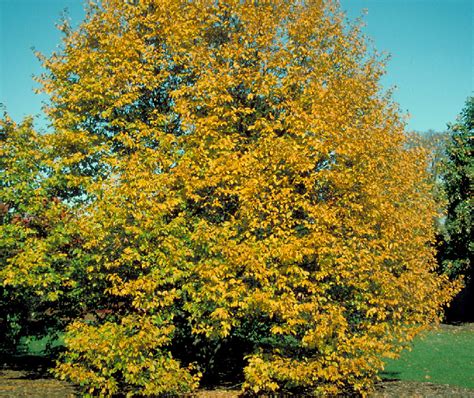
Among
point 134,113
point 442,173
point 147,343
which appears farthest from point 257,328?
point 442,173

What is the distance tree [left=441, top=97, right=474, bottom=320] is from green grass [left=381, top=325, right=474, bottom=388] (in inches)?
232

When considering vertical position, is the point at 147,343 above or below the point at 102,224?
below

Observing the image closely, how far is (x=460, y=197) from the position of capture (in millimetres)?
32375

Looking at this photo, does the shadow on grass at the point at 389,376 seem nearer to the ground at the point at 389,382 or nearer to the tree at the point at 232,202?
the ground at the point at 389,382

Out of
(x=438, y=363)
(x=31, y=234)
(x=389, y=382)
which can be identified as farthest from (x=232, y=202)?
(x=438, y=363)

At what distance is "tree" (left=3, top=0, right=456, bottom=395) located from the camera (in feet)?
34.5

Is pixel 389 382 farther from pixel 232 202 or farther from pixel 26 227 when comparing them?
pixel 26 227

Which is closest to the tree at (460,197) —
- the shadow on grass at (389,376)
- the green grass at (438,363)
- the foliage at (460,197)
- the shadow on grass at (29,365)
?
the foliage at (460,197)

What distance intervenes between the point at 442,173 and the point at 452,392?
78.0ft

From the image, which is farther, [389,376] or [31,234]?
[389,376]

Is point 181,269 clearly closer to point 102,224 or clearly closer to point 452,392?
point 102,224

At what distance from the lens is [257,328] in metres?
13.2

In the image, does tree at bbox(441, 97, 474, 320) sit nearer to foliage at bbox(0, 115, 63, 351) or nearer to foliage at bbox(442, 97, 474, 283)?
foliage at bbox(442, 97, 474, 283)

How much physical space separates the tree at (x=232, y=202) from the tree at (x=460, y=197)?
19.4 meters
